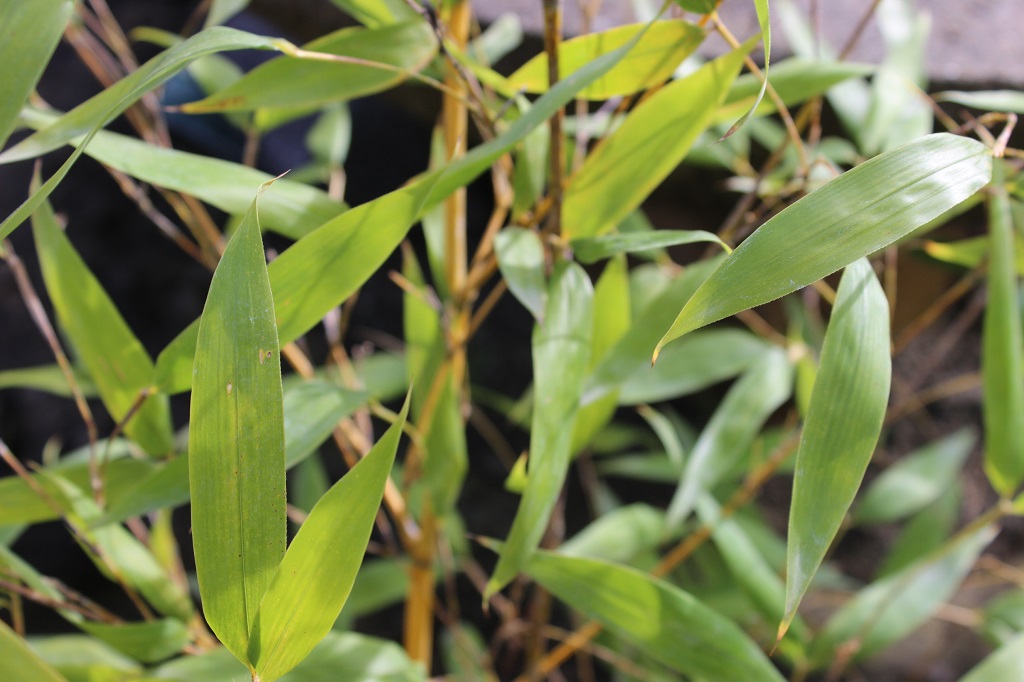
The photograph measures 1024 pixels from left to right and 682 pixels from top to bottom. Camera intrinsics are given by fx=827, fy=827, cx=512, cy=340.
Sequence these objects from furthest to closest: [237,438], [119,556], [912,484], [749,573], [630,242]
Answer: [912,484]
[749,573]
[119,556]
[630,242]
[237,438]

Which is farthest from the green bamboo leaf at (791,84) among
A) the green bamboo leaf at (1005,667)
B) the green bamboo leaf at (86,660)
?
the green bamboo leaf at (86,660)

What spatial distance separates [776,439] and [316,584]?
549 mm

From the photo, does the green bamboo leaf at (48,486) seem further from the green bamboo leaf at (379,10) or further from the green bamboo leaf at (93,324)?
the green bamboo leaf at (379,10)

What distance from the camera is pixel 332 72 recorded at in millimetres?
398

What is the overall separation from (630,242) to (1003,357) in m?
0.22

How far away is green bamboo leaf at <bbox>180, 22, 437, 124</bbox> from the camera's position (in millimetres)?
387

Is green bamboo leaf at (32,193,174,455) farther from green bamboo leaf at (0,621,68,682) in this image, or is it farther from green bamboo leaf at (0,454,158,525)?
green bamboo leaf at (0,621,68,682)

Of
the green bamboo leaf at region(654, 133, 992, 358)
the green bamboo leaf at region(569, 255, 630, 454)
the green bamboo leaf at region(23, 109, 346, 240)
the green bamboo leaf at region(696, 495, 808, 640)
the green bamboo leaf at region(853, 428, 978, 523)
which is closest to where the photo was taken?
the green bamboo leaf at region(654, 133, 992, 358)

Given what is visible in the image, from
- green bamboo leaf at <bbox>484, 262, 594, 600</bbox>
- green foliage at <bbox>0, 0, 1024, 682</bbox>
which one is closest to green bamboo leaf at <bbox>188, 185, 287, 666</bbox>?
green foliage at <bbox>0, 0, 1024, 682</bbox>

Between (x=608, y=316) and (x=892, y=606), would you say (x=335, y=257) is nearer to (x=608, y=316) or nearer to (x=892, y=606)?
(x=608, y=316)

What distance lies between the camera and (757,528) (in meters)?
0.75

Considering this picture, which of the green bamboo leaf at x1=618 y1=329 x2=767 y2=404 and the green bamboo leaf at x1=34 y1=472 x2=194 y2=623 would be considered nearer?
the green bamboo leaf at x1=34 y1=472 x2=194 y2=623

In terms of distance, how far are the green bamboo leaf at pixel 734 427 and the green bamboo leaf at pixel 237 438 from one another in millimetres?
346

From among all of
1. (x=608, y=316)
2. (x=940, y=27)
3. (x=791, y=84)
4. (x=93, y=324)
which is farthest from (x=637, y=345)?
(x=940, y=27)
